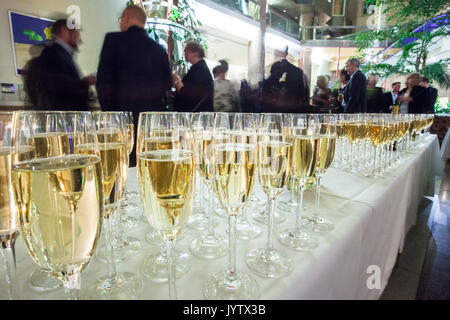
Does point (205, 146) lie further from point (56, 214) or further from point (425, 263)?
point (425, 263)

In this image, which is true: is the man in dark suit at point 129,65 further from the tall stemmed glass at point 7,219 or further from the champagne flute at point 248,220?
the tall stemmed glass at point 7,219

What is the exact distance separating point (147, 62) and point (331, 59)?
15.8 metres

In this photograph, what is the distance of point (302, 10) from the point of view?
16.5 metres

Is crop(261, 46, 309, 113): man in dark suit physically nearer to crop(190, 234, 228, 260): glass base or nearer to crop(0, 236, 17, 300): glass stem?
crop(190, 234, 228, 260): glass base

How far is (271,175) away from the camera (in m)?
0.60

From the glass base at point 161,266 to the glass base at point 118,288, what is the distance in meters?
0.02

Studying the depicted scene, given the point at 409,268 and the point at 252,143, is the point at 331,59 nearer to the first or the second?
the point at 409,268

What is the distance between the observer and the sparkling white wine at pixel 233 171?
1.69 ft

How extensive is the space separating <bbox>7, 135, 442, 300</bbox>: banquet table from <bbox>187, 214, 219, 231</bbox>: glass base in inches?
0.8

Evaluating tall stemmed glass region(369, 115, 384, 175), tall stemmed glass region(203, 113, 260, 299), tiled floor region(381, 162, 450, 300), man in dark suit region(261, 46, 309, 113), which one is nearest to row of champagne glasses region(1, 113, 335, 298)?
tall stemmed glass region(203, 113, 260, 299)

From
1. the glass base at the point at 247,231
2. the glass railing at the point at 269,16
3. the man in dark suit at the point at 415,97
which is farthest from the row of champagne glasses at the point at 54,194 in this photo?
the glass railing at the point at 269,16

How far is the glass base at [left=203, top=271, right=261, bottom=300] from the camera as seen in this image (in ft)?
1.55

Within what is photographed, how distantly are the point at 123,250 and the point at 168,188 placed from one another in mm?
301
